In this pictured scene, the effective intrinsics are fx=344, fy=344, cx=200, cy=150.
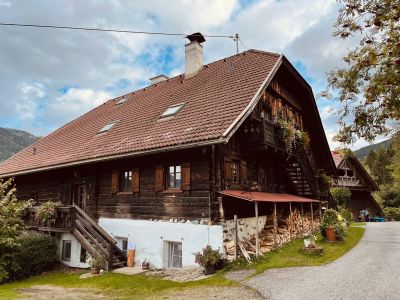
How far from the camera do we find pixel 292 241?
48.6ft

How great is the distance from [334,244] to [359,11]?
1063cm

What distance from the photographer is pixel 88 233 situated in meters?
14.0

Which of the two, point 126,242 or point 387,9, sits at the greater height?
point 387,9

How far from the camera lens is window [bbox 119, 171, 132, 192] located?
15.2 meters

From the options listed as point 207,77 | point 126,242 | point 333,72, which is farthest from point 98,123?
point 333,72

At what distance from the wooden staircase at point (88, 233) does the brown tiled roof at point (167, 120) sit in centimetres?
247

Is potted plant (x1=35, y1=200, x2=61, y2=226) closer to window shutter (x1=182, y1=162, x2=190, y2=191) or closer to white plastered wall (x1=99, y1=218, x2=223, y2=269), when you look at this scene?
white plastered wall (x1=99, y1=218, x2=223, y2=269)

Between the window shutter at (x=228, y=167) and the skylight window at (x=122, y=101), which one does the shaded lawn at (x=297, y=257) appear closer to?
the window shutter at (x=228, y=167)

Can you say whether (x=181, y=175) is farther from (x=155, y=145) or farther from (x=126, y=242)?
(x=126, y=242)

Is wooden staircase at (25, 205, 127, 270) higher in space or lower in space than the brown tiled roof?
lower

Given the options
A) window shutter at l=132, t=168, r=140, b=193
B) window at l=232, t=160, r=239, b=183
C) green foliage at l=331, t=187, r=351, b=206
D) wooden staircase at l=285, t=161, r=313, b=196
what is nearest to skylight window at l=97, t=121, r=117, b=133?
window shutter at l=132, t=168, r=140, b=193

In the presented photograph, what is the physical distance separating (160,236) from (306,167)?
8492 mm

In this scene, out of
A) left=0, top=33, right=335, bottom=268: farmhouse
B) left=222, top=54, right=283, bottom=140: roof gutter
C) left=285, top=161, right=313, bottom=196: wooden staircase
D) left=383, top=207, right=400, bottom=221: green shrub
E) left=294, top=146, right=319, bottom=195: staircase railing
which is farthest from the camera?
left=383, top=207, right=400, bottom=221: green shrub

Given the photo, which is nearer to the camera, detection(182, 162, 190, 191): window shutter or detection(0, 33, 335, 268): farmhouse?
detection(0, 33, 335, 268): farmhouse
